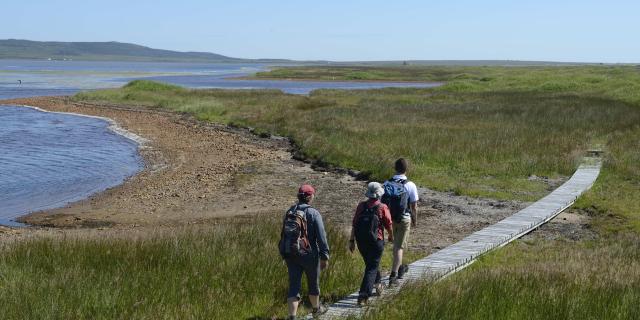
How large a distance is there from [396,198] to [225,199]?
506 inches

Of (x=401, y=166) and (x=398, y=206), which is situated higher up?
(x=401, y=166)

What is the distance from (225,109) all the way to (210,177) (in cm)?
2799

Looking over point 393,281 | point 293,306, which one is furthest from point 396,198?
point 293,306

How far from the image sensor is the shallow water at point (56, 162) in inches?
961

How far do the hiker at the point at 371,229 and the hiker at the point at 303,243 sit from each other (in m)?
0.88

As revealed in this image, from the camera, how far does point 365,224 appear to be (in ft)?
34.3

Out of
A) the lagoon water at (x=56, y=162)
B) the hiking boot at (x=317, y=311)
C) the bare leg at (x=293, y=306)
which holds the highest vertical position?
the bare leg at (x=293, y=306)

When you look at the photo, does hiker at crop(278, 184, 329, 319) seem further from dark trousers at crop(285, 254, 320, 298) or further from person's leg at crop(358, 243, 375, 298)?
person's leg at crop(358, 243, 375, 298)

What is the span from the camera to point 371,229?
34.2 ft

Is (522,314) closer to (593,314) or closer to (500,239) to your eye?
(593,314)

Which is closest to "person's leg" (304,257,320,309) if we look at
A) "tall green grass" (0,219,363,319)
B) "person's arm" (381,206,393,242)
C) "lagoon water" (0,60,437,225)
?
"tall green grass" (0,219,363,319)

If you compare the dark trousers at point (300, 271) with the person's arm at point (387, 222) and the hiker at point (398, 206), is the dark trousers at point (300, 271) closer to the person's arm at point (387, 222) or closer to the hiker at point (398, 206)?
the person's arm at point (387, 222)

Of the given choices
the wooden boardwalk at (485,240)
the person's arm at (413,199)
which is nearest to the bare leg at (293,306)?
the wooden boardwalk at (485,240)

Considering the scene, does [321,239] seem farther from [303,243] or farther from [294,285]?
[294,285]
